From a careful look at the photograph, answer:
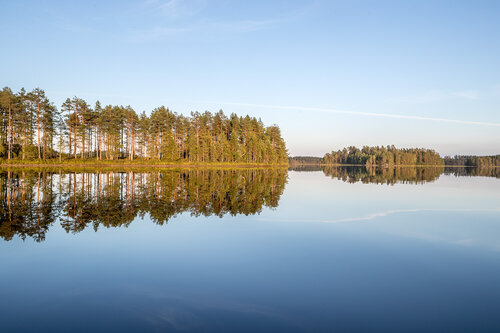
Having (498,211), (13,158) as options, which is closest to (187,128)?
(13,158)

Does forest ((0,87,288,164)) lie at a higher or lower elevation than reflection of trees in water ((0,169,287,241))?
higher

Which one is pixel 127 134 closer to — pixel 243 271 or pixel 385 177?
pixel 385 177

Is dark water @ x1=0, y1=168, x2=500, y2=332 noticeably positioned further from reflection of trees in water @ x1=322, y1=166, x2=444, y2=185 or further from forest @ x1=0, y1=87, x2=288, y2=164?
forest @ x1=0, y1=87, x2=288, y2=164

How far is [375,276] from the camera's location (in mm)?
7727

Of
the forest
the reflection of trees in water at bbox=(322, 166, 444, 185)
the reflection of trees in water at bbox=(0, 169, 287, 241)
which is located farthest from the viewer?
the forest

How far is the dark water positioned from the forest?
63.5m

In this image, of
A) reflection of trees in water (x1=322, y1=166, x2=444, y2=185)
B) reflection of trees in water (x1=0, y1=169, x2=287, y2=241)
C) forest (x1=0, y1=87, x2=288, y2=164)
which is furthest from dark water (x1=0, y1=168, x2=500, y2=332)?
forest (x1=0, y1=87, x2=288, y2=164)

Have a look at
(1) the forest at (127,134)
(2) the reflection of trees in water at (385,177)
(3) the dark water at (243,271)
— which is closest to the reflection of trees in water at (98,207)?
(3) the dark water at (243,271)

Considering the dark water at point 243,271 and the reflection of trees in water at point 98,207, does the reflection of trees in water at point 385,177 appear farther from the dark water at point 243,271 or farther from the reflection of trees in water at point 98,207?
the dark water at point 243,271

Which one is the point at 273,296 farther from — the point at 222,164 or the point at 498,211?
the point at 222,164

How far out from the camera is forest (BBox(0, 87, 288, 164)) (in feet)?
214

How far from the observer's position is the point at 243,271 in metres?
8.02

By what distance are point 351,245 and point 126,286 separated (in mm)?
7414

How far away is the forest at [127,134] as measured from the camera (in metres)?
65.1
